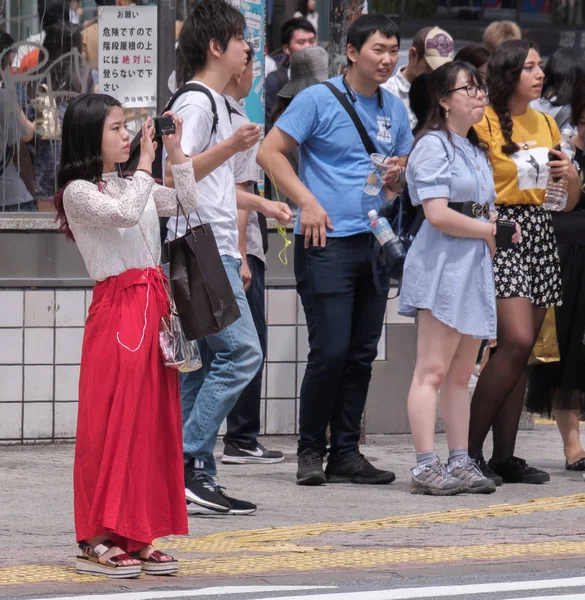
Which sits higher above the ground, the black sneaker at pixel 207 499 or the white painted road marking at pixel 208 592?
the white painted road marking at pixel 208 592

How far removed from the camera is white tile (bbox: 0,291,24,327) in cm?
Answer: 827

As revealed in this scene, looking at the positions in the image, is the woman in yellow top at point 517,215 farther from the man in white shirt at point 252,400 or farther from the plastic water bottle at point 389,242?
the man in white shirt at point 252,400

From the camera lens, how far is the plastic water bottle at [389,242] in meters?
6.88

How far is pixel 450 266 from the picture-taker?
6.85 meters

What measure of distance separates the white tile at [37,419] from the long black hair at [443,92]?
2763mm

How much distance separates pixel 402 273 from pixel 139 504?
7.44 ft

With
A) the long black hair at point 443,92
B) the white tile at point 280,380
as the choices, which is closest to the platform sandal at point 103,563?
the long black hair at point 443,92

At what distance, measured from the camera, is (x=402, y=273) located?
275 inches

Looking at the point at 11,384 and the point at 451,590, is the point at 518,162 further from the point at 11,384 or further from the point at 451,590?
the point at 11,384

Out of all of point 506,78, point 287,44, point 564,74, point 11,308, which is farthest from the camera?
point 287,44

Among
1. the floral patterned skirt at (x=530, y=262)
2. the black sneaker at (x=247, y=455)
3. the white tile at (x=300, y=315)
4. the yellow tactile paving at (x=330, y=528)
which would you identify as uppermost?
the floral patterned skirt at (x=530, y=262)

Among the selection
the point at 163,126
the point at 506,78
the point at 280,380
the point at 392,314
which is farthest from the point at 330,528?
the point at 392,314

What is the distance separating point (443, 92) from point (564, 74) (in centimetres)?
116

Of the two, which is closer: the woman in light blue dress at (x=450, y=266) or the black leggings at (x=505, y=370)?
the woman in light blue dress at (x=450, y=266)
